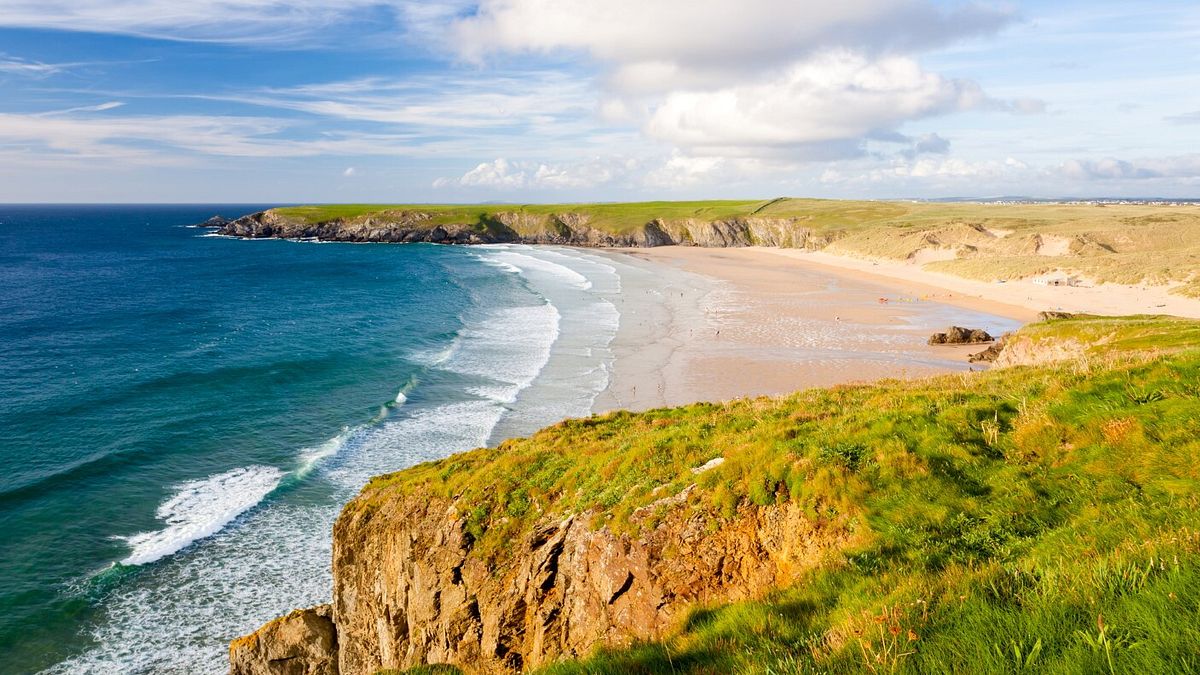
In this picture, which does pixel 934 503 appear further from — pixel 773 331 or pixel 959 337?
pixel 773 331

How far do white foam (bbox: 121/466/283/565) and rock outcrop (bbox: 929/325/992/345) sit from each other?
49059mm

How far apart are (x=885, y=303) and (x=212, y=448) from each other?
68.3m

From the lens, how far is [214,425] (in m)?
35.3

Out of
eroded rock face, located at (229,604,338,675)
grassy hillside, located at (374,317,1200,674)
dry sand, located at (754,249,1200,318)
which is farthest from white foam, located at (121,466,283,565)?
dry sand, located at (754,249,1200,318)

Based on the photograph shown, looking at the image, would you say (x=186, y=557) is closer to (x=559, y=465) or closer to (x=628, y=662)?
(x=559, y=465)

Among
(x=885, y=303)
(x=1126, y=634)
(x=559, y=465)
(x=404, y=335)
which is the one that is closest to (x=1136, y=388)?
(x=1126, y=634)

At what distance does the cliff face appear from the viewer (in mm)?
161625

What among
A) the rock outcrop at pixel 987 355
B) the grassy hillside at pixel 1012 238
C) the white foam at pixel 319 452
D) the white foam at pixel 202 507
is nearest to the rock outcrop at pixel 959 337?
the rock outcrop at pixel 987 355

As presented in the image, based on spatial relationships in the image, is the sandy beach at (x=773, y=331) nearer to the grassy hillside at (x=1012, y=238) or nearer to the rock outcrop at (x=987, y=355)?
the rock outcrop at (x=987, y=355)

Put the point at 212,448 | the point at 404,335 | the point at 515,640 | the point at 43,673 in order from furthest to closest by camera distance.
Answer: the point at 404,335 → the point at 212,448 → the point at 43,673 → the point at 515,640

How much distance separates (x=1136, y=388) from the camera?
1047cm

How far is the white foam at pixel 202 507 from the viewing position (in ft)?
78.3

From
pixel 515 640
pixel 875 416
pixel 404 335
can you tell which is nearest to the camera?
pixel 515 640

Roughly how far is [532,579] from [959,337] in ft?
164
